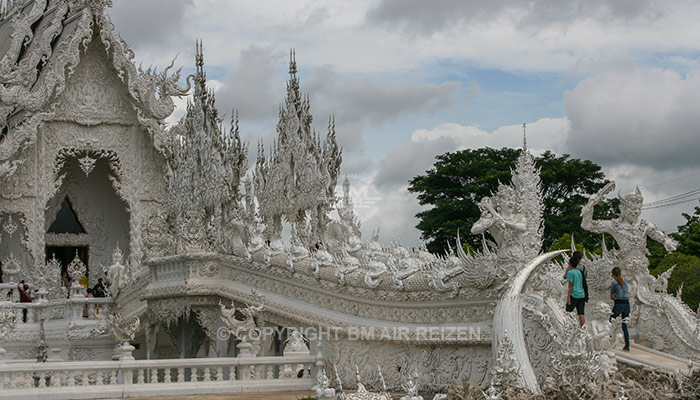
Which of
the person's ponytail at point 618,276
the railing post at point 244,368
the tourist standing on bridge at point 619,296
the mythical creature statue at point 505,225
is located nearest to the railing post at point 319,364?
the railing post at point 244,368

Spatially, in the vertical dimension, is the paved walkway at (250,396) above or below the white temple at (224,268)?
below

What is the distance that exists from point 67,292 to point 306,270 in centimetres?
973

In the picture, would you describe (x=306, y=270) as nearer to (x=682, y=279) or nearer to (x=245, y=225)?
(x=245, y=225)

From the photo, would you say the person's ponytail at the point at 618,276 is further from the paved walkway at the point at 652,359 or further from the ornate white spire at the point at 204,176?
the ornate white spire at the point at 204,176

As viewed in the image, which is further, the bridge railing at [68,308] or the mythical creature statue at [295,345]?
the bridge railing at [68,308]

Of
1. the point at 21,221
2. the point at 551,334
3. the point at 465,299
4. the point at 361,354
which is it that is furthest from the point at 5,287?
the point at 551,334

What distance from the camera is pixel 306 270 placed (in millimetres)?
12469

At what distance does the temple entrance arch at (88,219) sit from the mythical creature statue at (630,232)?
15.3 metres

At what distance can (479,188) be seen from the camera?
28.5 meters

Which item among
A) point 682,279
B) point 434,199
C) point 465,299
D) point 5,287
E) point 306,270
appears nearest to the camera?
point 465,299

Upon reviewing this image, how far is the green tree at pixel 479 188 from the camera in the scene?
27703mm

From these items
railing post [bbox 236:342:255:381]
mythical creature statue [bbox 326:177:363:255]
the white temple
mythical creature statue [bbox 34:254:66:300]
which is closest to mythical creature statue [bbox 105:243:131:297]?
the white temple

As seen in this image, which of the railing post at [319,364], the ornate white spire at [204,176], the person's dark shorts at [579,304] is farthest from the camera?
the ornate white spire at [204,176]

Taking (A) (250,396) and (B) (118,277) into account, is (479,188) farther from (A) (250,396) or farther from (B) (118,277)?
(A) (250,396)
